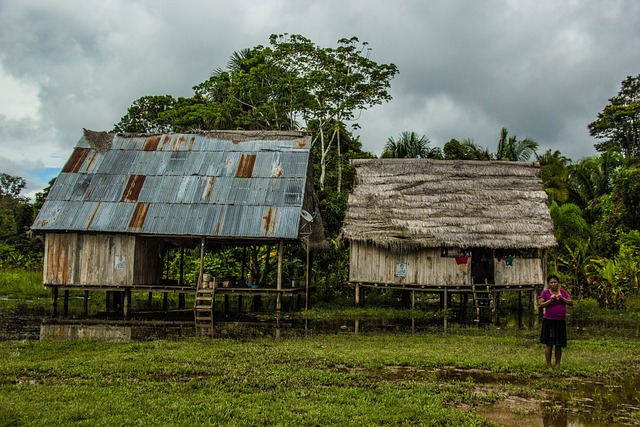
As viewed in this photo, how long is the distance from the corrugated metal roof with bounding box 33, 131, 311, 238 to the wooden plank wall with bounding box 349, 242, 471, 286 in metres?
3.51

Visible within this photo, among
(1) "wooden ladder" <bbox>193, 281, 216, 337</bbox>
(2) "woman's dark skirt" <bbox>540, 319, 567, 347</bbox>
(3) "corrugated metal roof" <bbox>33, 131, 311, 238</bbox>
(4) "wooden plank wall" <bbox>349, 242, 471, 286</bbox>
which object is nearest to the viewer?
(2) "woman's dark skirt" <bbox>540, 319, 567, 347</bbox>

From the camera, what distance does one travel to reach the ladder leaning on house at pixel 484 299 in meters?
20.2

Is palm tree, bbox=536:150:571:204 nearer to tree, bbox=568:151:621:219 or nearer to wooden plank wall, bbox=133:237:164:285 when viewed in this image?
tree, bbox=568:151:621:219

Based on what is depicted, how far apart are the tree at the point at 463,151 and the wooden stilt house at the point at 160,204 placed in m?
12.7

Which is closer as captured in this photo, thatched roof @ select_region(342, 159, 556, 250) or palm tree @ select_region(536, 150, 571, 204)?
thatched roof @ select_region(342, 159, 556, 250)

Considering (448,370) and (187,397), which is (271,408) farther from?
(448,370)

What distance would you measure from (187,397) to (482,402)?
385cm

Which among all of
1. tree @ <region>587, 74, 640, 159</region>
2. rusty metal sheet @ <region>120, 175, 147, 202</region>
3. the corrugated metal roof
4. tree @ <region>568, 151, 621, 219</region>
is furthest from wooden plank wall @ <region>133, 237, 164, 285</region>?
tree @ <region>587, 74, 640, 159</region>

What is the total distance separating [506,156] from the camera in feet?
112

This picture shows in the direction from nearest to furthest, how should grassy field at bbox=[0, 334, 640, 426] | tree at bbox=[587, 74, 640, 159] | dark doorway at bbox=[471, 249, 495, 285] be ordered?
grassy field at bbox=[0, 334, 640, 426] → dark doorway at bbox=[471, 249, 495, 285] → tree at bbox=[587, 74, 640, 159]

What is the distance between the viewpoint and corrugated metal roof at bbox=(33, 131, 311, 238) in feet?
67.8

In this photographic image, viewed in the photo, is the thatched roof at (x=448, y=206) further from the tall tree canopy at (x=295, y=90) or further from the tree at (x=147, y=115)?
the tree at (x=147, y=115)

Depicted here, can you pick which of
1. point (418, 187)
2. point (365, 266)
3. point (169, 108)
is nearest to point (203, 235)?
point (365, 266)

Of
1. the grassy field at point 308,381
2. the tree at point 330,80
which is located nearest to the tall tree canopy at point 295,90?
the tree at point 330,80
